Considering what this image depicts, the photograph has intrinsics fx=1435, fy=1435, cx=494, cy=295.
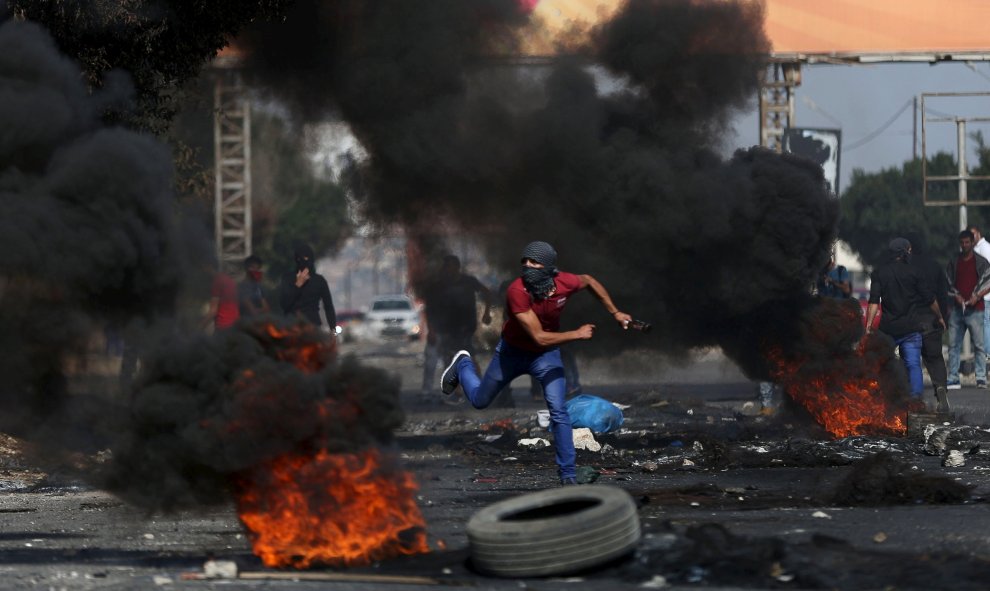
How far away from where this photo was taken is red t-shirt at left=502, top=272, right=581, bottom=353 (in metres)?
9.53

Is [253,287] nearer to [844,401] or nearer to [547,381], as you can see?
[844,401]

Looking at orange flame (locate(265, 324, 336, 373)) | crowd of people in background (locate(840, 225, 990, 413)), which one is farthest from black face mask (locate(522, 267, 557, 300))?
crowd of people in background (locate(840, 225, 990, 413))

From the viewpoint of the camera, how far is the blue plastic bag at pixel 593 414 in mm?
13625

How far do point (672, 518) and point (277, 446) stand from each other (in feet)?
8.25

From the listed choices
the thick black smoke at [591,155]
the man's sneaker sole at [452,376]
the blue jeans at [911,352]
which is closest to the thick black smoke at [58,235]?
the man's sneaker sole at [452,376]

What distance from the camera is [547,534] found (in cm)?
663

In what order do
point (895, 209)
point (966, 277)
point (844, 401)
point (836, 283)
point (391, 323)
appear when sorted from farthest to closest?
point (895, 209), point (391, 323), point (966, 277), point (836, 283), point (844, 401)

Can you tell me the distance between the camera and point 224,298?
11.1 meters

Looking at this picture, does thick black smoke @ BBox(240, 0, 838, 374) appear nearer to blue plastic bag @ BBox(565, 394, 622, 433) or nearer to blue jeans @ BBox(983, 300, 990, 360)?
blue plastic bag @ BBox(565, 394, 622, 433)

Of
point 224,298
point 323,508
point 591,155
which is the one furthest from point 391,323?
point 323,508

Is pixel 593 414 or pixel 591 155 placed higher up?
pixel 591 155

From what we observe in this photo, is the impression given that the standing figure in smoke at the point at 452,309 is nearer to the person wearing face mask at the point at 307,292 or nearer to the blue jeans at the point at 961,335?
the person wearing face mask at the point at 307,292

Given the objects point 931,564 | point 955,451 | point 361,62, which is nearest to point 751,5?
point 361,62

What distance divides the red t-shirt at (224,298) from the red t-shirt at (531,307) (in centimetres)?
208
